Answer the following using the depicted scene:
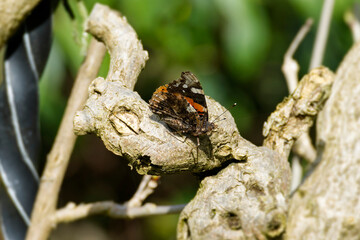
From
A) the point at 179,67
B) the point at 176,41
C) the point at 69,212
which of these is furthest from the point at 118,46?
the point at 179,67

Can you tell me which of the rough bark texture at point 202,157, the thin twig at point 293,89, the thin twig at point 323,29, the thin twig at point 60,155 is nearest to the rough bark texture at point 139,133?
the rough bark texture at point 202,157

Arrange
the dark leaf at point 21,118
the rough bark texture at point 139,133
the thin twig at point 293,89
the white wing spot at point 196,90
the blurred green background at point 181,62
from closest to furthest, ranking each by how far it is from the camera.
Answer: the rough bark texture at point 139,133 → the white wing spot at point 196,90 → the dark leaf at point 21,118 → the thin twig at point 293,89 → the blurred green background at point 181,62

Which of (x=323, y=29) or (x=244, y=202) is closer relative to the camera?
(x=244, y=202)

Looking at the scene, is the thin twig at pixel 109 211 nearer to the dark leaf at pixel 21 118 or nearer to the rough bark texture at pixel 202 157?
the dark leaf at pixel 21 118

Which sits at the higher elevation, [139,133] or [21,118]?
[139,133]

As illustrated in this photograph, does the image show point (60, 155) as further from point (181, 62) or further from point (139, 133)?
point (181, 62)

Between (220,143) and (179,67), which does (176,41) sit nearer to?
(179,67)

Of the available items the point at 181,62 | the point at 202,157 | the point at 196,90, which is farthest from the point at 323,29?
the point at 181,62
